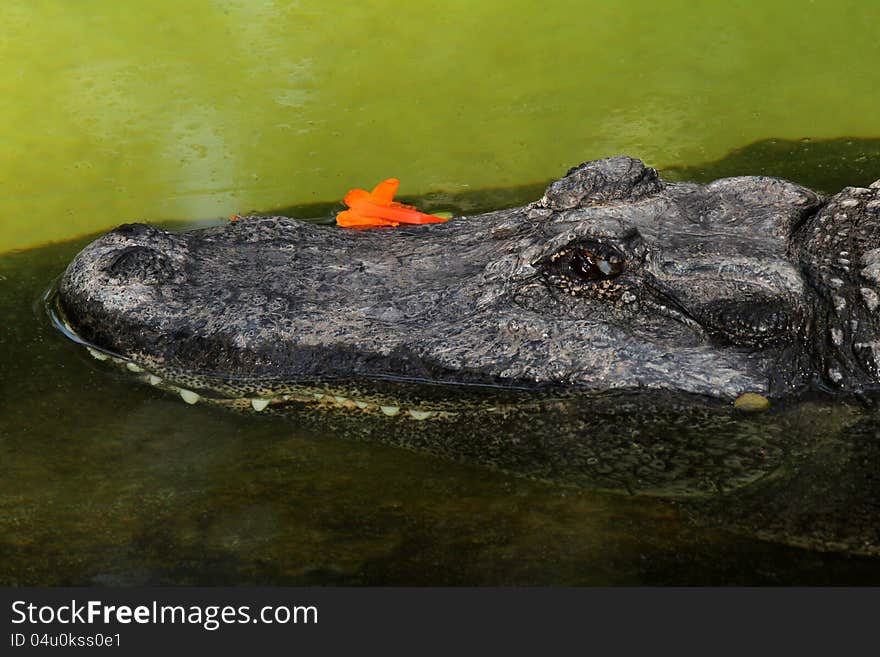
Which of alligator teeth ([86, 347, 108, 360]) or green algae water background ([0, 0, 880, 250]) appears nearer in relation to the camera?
alligator teeth ([86, 347, 108, 360])

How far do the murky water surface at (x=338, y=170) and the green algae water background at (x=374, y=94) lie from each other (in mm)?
22

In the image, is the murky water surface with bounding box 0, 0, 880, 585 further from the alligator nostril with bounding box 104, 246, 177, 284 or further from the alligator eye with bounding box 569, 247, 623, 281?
the alligator eye with bounding box 569, 247, 623, 281

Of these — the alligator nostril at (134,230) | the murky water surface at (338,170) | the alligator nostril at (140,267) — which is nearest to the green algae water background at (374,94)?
the murky water surface at (338,170)

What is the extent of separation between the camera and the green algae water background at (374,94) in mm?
6812

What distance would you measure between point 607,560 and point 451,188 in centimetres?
357

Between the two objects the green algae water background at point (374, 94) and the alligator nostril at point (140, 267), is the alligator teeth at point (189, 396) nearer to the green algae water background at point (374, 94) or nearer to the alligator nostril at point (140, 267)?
the alligator nostril at point (140, 267)

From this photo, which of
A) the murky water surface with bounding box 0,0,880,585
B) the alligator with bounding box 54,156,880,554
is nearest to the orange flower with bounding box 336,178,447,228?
the murky water surface with bounding box 0,0,880,585

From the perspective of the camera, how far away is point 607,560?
351 centimetres

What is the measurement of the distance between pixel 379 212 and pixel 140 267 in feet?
5.40

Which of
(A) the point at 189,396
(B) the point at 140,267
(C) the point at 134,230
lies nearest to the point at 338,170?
(C) the point at 134,230

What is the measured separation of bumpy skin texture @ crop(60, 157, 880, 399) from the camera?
4.45 m

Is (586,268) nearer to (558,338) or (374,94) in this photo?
(558,338)

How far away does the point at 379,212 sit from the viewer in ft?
19.5

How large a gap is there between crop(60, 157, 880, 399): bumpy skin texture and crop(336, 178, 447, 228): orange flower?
119 cm
